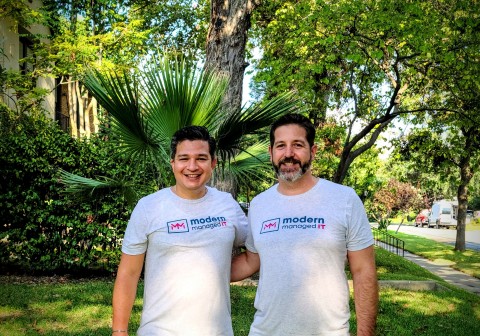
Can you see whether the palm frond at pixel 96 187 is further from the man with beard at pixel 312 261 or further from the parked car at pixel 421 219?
the parked car at pixel 421 219

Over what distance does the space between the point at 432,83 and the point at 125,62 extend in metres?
10.3

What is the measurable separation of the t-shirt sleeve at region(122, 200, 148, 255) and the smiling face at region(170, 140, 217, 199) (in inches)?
10.4

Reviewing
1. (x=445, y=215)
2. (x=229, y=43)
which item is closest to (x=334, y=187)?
(x=229, y=43)

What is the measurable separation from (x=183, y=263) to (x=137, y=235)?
30cm

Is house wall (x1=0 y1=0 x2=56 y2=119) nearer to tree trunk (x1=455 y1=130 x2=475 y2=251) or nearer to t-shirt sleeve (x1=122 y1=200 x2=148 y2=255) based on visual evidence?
t-shirt sleeve (x1=122 y1=200 x2=148 y2=255)

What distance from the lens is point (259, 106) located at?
18.7 feet

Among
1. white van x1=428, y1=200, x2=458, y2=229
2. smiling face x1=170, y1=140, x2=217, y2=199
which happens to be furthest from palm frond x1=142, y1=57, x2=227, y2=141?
white van x1=428, y1=200, x2=458, y2=229

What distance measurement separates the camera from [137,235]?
281cm

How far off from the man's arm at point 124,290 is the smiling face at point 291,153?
0.92m

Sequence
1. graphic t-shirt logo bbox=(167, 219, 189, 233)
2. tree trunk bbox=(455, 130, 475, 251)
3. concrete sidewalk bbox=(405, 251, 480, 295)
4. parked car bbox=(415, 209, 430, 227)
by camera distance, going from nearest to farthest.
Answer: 1. graphic t-shirt logo bbox=(167, 219, 189, 233)
2. concrete sidewalk bbox=(405, 251, 480, 295)
3. tree trunk bbox=(455, 130, 475, 251)
4. parked car bbox=(415, 209, 430, 227)

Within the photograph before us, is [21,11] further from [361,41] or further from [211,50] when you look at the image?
[361,41]

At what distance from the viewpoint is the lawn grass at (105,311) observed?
6090mm

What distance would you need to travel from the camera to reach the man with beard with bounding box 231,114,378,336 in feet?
8.37

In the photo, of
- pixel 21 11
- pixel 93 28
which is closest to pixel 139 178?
pixel 21 11
